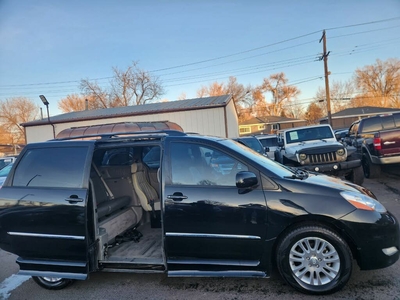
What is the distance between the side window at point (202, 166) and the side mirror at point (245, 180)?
0.51 ft

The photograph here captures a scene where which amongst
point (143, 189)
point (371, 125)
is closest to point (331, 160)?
point (371, 125)

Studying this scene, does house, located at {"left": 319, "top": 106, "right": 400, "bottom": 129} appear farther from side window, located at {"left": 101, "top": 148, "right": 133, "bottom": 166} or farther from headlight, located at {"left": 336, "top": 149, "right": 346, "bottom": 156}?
side window, located at {"left": 101, "top": 148, "right": 133, "bottom": 166}

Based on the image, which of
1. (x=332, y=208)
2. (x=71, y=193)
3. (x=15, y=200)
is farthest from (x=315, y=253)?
(x=15, y=200)

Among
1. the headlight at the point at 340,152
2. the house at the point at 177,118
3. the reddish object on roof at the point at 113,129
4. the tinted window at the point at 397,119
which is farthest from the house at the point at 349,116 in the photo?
the reddish object on roof at the point at 113,129

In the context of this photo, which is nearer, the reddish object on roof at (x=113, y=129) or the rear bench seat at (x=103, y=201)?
the rear bench seat at (x=103, y=201)

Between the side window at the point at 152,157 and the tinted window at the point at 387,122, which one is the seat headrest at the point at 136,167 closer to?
the side window at the point at 152,157

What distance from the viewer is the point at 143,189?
4328mm

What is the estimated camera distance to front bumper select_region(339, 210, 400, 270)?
9.11ft

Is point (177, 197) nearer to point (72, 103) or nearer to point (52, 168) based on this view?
point (52, 168)

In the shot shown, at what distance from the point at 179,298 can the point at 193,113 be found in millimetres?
17121

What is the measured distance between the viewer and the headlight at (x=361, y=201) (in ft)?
9.32

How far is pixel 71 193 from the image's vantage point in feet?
10.6

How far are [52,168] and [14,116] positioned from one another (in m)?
62.2

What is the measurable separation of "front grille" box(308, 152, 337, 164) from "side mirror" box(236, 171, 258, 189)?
→ 5063 millimetres
